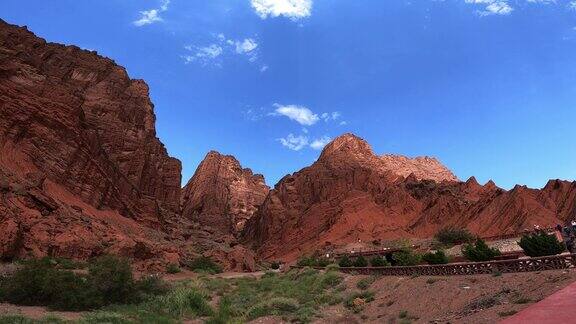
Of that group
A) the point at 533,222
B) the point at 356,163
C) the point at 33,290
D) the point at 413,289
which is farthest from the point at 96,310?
the point at 356,163

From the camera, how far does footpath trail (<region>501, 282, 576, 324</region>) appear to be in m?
8.70

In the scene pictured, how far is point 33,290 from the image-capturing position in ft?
70.2

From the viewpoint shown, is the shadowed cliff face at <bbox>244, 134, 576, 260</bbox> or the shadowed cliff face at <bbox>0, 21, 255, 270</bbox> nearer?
the shadowed cliff face at <bbox>0, 21, 255, 270</bbox>

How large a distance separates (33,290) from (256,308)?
11.3 m

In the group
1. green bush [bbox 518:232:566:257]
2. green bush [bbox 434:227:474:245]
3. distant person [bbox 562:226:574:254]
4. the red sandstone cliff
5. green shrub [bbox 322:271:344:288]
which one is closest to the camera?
distant person [bbox 562:226:574:254]

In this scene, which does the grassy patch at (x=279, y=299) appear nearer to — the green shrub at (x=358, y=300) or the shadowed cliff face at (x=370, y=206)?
the green shrub at (x=358, y=300)

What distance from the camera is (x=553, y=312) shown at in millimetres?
9391

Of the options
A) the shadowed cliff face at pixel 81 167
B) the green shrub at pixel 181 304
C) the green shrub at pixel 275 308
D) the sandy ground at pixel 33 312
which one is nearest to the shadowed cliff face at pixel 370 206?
the shadowed cliff face at pixel 81 167

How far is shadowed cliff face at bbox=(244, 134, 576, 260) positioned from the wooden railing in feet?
131

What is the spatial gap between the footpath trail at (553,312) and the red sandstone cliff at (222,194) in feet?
335

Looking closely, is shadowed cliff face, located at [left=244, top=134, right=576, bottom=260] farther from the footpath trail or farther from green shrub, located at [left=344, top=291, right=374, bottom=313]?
the footpath trail

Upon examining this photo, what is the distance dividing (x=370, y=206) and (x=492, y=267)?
72.3 metres

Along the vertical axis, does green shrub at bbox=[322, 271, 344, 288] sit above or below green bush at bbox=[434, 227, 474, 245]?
below

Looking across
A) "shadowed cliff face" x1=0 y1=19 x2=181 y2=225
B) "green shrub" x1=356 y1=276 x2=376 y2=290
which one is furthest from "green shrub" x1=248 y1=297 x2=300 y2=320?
"shadowed cliff face" x1=0 y1=19 x2=181 y2=225
